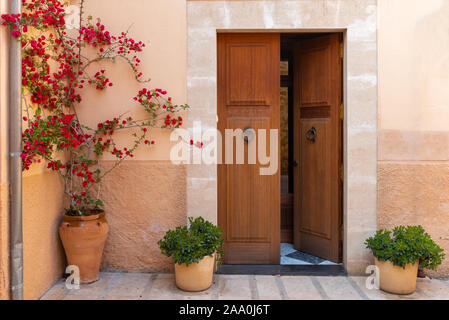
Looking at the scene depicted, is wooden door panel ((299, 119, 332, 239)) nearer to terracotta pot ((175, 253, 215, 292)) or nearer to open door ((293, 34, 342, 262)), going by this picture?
open door ((293, 34, 342, 262))

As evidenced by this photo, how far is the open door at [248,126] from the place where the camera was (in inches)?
157

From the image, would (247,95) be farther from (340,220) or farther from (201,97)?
(340,220)

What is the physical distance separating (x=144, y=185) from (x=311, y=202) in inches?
66.1

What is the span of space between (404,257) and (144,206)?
87.2 inches

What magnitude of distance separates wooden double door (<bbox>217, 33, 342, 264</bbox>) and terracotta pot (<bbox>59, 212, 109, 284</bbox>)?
44.9 inches

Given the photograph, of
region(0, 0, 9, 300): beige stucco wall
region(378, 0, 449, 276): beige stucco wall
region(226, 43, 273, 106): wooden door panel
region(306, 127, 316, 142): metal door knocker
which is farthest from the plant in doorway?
region(378, 0, 449, 276): beige stucco wall

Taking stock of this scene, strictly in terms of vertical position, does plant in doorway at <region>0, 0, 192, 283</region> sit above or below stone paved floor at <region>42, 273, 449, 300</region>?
above

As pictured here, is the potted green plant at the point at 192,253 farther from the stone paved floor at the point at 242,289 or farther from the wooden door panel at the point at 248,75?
the wooden door panel at the point at 248,75

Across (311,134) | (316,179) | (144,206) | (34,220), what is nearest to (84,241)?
(34,220)

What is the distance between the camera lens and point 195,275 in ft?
11.1

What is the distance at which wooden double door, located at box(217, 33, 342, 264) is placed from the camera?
398cm

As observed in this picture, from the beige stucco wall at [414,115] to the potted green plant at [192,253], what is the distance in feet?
5.11

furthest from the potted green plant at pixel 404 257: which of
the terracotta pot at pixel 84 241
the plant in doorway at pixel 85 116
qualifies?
the terracotta pot at pixel 84 241

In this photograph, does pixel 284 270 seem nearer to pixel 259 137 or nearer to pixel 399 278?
pixel 399 278
